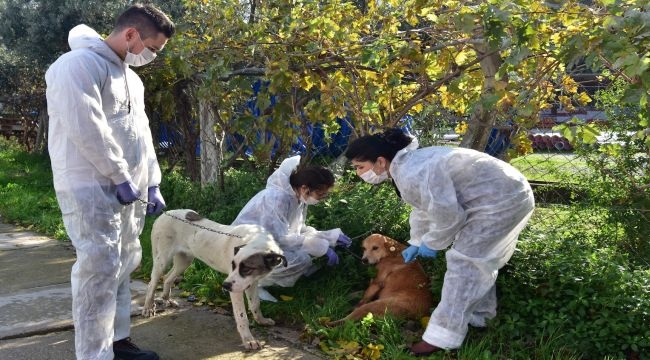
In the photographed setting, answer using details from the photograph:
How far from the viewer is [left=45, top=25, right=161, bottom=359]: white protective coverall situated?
3158 mm

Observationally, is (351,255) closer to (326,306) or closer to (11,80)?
(326,306)

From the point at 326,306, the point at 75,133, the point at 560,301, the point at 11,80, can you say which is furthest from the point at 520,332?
the point at 11,80

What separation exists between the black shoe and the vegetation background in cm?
105

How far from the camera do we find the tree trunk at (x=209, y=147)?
25.8 ft

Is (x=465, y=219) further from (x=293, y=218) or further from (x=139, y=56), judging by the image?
(x=139, y=56)

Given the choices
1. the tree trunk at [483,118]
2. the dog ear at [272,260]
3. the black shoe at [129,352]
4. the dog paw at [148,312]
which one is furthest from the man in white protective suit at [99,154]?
the tree trunk at [483,118]

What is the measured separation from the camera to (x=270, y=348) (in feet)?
13.3

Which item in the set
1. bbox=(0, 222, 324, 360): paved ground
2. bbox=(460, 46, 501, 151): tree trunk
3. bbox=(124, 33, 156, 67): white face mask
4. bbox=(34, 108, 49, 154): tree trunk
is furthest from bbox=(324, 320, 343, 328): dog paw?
bbox=(34, 108, 49, 154): tree trunk

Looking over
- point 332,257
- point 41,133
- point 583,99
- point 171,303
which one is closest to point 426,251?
point 332,257

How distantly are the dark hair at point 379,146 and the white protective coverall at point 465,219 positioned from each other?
6.7 inches

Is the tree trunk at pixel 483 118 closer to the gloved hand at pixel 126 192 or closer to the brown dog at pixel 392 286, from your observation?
the brown dog at pixel 392 286

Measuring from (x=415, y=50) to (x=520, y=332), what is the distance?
2187 millimetres

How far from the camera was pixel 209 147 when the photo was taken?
8.02m

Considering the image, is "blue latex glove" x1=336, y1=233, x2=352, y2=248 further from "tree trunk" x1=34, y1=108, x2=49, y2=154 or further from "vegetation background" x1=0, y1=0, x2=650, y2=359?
"tree trunk" x1=34, y1=108, x2=49, y2=154
